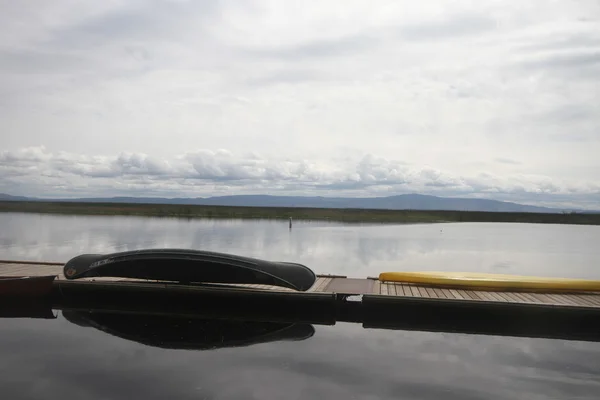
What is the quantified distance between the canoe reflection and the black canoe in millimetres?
902

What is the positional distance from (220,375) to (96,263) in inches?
194

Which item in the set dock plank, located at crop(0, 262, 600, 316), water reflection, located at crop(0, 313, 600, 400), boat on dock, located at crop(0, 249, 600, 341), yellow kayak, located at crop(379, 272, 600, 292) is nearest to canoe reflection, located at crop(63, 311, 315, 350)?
water reflection, located at crop(0, 313, 600, 400)

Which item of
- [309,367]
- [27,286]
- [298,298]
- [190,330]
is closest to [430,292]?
[298,298]

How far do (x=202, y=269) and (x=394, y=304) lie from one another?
4140mm

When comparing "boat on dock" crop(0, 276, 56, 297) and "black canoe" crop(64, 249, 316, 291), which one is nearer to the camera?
"black canoe" crop(64, 249, 316, 291)

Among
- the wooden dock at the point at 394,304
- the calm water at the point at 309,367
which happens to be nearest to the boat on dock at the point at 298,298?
the wooden dock at the point at 394,304

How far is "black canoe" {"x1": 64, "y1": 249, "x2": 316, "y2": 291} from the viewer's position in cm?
1183

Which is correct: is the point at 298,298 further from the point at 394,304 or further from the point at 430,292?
the point at 430,292

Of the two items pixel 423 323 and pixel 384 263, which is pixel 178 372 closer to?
pixel 423 323

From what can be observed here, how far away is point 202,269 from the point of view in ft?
39.3

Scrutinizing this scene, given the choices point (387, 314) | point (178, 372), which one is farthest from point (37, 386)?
point (387, 314)

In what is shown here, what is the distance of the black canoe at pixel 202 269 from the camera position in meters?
11.8

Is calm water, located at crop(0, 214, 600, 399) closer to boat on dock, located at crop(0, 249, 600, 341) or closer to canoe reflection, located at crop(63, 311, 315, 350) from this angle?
canoe reflection, located at crop(63, 311, 315, 350)

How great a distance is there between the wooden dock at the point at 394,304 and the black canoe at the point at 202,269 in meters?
0.21
